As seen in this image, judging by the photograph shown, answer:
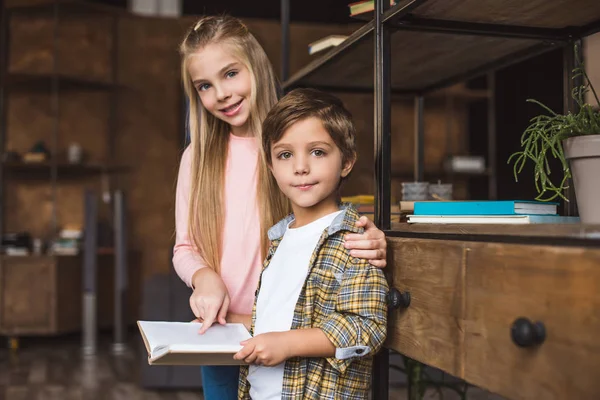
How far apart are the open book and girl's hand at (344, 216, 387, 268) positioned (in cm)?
27

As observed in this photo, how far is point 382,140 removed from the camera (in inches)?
57.7

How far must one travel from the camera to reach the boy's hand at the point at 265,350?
117cm

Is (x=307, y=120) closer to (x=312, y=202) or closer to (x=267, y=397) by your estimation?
(x=312, y=202)

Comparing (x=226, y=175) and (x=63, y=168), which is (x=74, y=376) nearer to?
(x=63, y=168)

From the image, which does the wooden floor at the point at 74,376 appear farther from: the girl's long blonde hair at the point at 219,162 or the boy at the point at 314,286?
the boy at the point at 314,286

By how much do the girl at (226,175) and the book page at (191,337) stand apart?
170 mm

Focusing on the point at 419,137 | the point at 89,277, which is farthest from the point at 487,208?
the point at 89,277

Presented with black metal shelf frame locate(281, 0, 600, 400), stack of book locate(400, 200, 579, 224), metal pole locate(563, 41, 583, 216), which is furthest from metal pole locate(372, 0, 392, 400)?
metal pole locate(563, 41, 583, 216)

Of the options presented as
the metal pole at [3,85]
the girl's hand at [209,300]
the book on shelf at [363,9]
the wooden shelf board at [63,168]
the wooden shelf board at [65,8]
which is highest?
the wooden shelf board at [65,8]

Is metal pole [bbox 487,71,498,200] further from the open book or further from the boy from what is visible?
the open book

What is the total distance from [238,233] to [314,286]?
1.34ft

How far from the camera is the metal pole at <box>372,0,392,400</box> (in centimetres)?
146

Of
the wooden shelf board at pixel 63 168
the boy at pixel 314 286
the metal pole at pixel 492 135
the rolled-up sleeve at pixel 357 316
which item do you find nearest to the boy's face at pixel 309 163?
the boy at pixel 314 286

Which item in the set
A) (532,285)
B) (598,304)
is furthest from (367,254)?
(598,304)
